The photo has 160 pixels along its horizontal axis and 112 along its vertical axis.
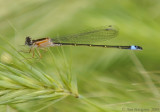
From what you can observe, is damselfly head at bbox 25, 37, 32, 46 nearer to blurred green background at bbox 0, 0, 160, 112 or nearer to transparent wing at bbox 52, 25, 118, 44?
blurred green background at bbox 0, 0, 160, 112

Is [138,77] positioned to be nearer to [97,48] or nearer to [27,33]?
[97,48]

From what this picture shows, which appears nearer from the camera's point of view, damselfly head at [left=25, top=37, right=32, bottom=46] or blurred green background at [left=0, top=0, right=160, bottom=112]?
blurred green background at [left=0, top=0, right=160, bottom=112]

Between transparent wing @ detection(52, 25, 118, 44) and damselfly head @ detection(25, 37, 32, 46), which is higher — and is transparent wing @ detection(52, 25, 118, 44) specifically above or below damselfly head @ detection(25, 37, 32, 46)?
above

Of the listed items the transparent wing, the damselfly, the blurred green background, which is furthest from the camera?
the transparent wing

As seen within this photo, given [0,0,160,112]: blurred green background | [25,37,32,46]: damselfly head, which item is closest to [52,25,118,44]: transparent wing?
[0,0,160,112]: blurred green background

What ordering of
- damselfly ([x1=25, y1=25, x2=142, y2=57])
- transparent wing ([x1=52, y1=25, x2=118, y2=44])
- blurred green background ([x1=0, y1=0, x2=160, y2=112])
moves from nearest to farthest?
blurred green background ([x1=0, y1=0, x2=160, y2=112]) < damselfly ([x1=25, y1=25, x2=142, y2=57]) < transparent wing ([x1=52, y1=25, x2=118, y2=44])

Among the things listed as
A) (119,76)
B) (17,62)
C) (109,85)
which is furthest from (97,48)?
(17,62)

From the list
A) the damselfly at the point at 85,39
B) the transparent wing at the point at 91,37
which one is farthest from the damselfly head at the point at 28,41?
the transparent wing at the point at 91,37
